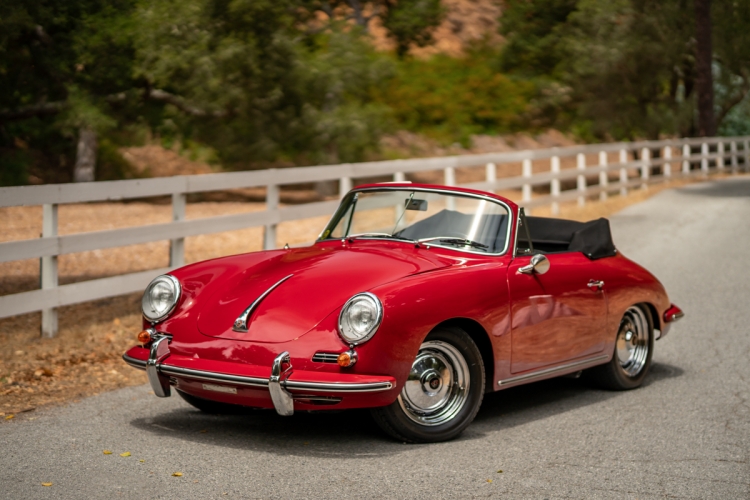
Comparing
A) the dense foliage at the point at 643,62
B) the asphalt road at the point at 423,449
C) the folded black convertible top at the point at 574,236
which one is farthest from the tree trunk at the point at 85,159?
the dense foliage at the point at 643,62

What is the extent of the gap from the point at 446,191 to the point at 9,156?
1325cm

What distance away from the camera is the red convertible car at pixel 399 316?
16.8ft

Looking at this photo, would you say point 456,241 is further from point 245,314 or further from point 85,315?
point 85,315

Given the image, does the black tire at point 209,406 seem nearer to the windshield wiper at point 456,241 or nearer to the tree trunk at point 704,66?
the windshield wiper at point 456,241

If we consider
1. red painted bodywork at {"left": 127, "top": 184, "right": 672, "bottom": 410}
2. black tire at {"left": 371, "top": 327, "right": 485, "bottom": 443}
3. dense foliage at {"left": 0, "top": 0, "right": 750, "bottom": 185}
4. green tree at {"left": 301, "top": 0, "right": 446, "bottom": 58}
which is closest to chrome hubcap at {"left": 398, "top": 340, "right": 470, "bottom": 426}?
black tire at {"left": 371, "top": 327, "right": 485, "bottom": 443}

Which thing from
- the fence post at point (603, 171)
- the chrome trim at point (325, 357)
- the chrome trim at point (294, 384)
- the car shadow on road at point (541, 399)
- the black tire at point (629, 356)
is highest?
the fence post at point (603, 171)

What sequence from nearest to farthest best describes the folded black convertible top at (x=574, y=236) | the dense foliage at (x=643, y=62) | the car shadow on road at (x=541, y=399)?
the car shadow on road at (x=541, y=399) < the folded black convertible top at (x=574, y=236) < the dense foliage at (x=643, y=62)

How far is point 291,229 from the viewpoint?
18.9 metres

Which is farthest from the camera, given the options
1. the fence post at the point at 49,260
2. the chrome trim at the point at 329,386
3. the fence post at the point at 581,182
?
the fence post at the point at 581,182

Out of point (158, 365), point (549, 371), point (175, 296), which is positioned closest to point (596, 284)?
point (549, 371)

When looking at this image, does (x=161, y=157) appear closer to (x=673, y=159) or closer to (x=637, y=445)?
(x=673, y=159)

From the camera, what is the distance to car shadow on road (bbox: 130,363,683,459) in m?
5.34

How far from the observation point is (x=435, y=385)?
551 centimetres

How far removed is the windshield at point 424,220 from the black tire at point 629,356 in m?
1.40
